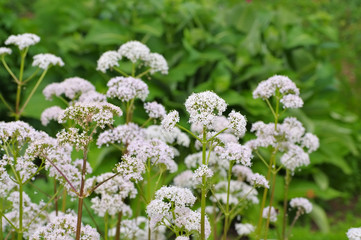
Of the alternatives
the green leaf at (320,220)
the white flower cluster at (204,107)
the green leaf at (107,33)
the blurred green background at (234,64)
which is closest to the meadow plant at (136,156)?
the white flower cluster at (204,107)

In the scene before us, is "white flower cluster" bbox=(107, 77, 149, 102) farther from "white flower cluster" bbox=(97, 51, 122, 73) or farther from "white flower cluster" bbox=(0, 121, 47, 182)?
"white flower cluster" bbox=(0, 121, 47, 182)

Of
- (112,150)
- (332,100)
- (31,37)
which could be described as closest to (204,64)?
(112,150)

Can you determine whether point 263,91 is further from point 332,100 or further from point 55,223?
point 332,100

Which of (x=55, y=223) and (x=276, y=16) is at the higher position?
(x=276, y=16)

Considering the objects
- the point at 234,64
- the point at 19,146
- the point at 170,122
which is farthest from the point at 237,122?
the point at 234,64

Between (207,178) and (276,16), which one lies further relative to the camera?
(276,16)

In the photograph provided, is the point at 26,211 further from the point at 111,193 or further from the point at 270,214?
the point at 270,214

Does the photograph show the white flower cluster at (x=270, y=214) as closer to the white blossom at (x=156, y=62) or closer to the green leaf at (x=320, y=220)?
the white blossom at (x=156, y=62)

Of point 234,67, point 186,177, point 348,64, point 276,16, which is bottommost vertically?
point 186,177
